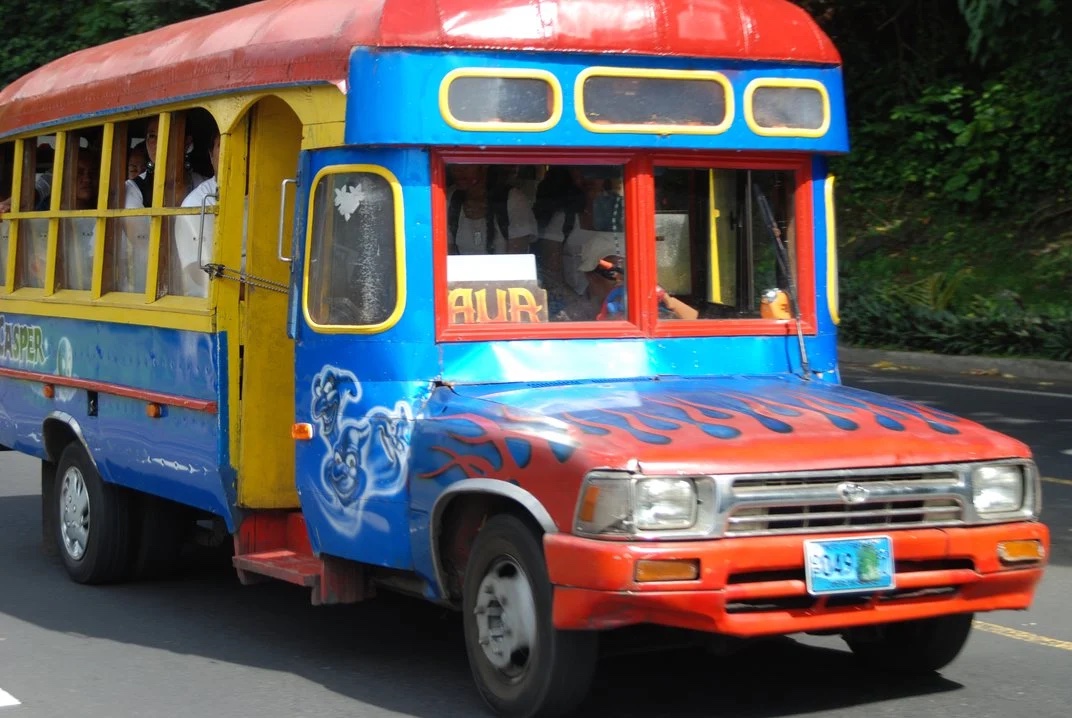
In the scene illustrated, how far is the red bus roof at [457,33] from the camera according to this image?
20.5ft

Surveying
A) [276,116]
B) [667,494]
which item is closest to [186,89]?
[276,116]

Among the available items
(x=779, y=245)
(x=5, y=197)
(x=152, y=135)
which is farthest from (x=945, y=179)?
(x=779, y=245)

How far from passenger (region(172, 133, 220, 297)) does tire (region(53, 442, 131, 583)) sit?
1.32m

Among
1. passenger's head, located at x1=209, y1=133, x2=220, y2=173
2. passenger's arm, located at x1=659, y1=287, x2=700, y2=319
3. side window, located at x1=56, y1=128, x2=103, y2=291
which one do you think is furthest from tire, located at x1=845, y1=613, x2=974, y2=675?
side window, located at x1=56, y1=128, x2=103, y2=291

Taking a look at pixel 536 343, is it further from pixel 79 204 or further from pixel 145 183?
pixel 79 204

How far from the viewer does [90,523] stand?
874 cm

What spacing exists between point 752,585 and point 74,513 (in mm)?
4748

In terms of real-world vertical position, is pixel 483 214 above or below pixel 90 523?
above

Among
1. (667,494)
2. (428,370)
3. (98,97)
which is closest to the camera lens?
(667,494)

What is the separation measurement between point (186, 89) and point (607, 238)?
221 centimetres

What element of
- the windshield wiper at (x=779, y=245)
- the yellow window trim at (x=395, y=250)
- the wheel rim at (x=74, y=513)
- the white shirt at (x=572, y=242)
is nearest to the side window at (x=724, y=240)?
the windshield wiper at (x=779, y=245)

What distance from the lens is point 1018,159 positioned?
22688 mm

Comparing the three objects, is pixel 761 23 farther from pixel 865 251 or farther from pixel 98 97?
pixel 865 251

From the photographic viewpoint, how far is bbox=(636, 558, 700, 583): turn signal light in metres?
5.19
